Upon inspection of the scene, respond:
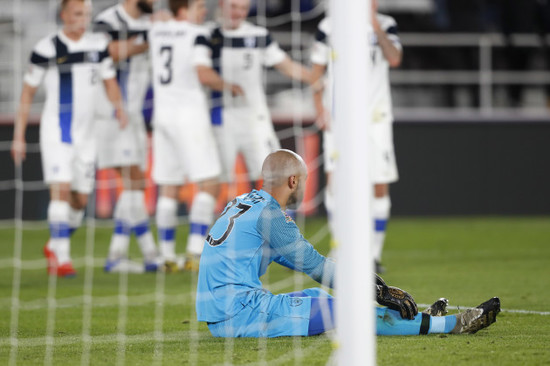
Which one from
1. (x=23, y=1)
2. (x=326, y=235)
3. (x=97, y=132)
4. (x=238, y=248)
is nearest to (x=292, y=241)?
(x=238, y=248)

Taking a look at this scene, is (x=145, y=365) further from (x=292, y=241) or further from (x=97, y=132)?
(x=97, y=132)

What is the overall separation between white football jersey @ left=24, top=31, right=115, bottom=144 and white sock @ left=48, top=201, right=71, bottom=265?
54cm

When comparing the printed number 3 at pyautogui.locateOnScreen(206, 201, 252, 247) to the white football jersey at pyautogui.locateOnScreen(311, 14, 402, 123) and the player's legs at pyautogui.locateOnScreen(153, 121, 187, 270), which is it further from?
the player's legs at pyautogui.locateOnScreen(153, 121, 187, 270)

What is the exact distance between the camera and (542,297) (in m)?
6.34

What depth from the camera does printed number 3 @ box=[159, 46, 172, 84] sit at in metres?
8.40

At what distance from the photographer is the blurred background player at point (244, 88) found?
852cm

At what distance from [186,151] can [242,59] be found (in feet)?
3.06

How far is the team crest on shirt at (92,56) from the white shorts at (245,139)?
117 cm

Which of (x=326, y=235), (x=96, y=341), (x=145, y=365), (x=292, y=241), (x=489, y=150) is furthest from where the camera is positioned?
(x=489, y=150)

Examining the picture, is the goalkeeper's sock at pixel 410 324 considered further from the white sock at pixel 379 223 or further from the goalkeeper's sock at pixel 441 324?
the white sock at pixel 379 223

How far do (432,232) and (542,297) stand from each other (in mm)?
5782

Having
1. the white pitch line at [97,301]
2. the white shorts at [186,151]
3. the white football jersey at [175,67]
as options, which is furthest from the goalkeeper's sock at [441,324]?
the white football jersey at [175,67]

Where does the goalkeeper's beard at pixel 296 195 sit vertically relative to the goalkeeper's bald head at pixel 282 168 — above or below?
below

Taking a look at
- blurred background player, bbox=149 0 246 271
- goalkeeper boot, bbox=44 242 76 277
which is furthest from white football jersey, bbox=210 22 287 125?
goalkeeper boot, bbox=44 242 76 277
